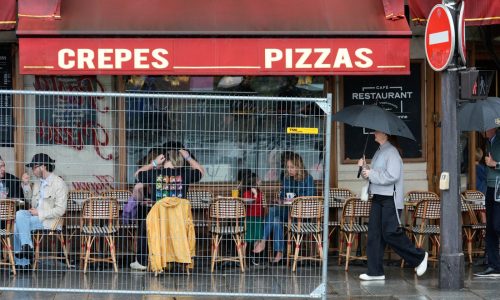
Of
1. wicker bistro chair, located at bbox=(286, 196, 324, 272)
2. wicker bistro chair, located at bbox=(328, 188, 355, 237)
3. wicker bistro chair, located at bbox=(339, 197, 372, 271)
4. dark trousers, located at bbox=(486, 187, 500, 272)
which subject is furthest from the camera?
wicker bistro chair, located at bbox=(328, 188, 355, 237)

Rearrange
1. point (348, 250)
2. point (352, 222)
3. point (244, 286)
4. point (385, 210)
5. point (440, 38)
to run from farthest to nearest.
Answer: point (352, 222), point (348, 250), point (385, 210), point (440, 38), point (244, 286)

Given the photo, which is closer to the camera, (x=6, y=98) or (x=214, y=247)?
(x=214, y=247)

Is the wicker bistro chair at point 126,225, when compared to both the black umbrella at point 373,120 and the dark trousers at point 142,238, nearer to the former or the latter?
the dark trousers at point 142,238

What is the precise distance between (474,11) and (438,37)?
1566 mm

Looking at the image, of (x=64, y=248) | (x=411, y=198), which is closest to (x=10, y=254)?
(x=64, y=248)

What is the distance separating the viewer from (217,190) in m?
10.8

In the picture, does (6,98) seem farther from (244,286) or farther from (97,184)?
(244,286)

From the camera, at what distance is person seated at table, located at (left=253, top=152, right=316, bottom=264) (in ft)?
29.7

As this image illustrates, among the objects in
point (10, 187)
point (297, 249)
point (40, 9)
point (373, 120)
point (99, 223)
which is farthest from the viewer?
point (40, 9)

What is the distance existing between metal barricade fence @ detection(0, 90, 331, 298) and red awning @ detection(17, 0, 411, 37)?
37.5 inches

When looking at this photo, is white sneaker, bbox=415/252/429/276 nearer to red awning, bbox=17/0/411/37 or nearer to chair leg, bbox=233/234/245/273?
chair leg, bbox=233/234/245/273

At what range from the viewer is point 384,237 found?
1024 centimetres

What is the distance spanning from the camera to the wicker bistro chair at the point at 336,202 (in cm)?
1168

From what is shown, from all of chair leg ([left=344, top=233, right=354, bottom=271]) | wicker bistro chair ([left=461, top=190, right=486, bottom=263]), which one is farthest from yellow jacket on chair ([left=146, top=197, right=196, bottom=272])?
wicker bistro chair ([left=461, top=190, right=486, bottom=263])
